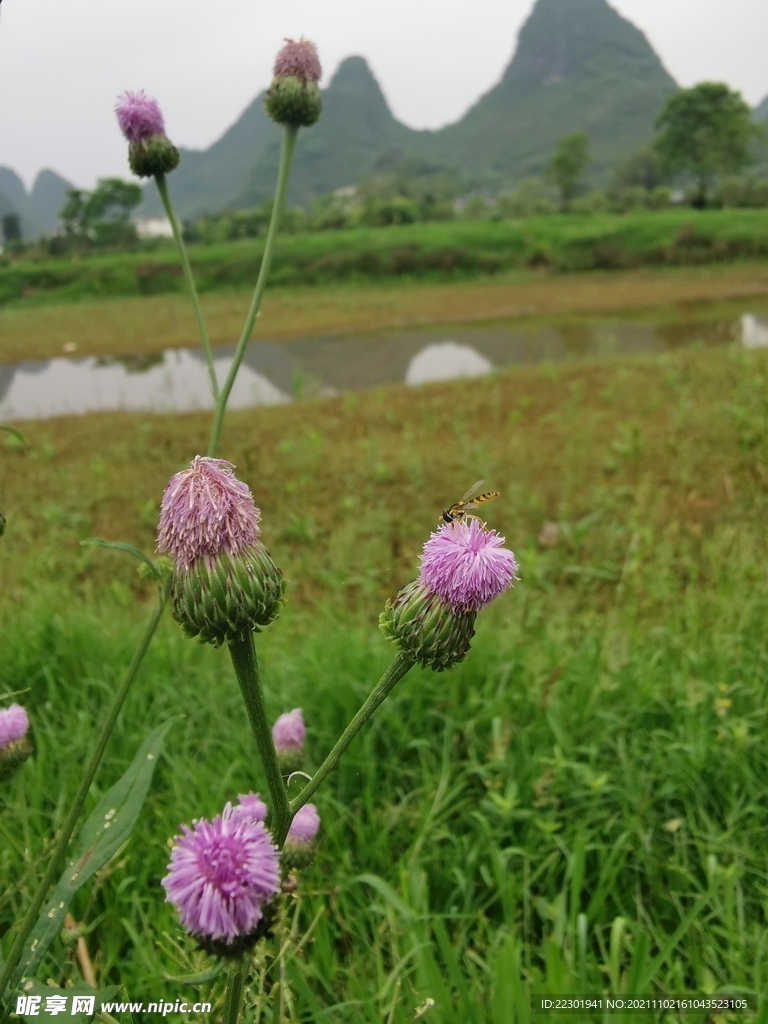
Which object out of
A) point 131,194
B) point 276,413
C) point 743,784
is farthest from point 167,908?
point 131,194

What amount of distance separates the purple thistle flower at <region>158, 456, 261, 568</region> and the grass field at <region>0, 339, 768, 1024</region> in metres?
0.66

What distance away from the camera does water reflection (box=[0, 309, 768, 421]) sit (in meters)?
11.2

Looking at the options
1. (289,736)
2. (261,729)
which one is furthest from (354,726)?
(289,736)

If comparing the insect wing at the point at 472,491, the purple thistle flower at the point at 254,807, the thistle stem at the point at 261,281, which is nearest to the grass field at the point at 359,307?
the thistle stem at the point at 261,281

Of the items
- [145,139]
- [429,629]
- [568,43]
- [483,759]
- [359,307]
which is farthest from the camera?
[568,43]

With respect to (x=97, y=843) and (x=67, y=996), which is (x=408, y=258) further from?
(x=67, y=996)

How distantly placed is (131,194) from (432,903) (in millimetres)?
22750

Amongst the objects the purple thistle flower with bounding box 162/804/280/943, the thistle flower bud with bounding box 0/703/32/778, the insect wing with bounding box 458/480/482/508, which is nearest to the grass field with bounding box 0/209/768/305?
Result: the thistle flower bud with bounding box 0/703/32/778

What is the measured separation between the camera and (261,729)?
72cm

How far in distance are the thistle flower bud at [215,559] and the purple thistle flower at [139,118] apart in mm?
1309

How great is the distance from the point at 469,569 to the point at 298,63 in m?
1.54

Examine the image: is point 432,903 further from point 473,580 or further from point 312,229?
point 312,229

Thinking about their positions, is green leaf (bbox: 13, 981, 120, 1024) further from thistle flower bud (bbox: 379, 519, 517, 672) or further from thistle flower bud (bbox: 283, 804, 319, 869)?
thistle flower bud (bbox: 379, 519, 517, 672)

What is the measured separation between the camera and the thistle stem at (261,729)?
27.9 inches
